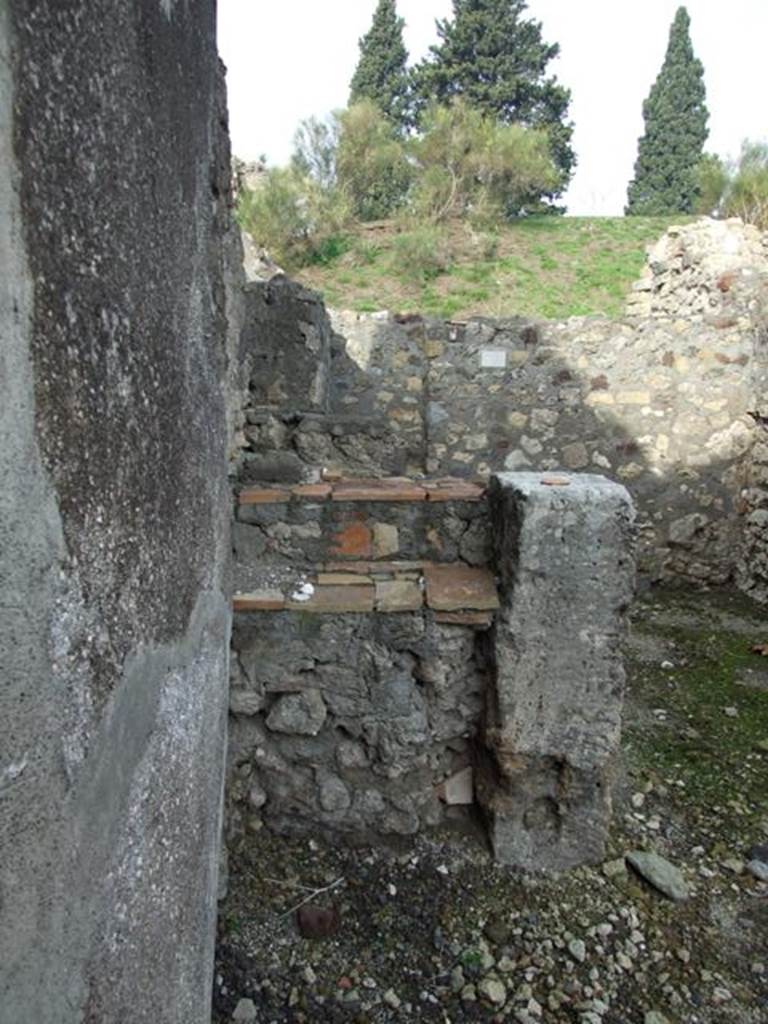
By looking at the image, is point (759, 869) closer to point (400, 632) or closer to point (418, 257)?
point (400, 632)

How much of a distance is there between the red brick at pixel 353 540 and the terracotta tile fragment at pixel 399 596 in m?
0.18

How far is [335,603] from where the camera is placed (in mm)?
1888

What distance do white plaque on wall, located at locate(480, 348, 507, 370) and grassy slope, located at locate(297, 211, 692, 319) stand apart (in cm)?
565

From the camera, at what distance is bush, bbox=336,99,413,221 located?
14680 millimetres

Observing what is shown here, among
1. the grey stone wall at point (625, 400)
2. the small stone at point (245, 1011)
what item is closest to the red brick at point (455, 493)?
the small stone at point (245, 1011)

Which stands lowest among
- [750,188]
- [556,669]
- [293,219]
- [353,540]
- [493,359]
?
[556,669]

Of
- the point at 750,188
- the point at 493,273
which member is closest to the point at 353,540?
the point at 493,273

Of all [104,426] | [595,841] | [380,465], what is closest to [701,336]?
[380,465]

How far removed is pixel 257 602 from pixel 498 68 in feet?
82.7

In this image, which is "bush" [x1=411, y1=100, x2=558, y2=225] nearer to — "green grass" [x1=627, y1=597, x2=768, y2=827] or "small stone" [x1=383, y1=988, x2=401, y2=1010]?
"green grass" [x1=627, y1=597, x2=768, y2=827]

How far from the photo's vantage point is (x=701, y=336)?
459 centimetres

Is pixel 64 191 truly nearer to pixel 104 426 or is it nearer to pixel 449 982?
pixel 104 426

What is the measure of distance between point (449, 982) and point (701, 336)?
4501mm

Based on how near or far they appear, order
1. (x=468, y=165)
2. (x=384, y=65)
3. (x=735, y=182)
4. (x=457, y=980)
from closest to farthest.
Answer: (x=457, y=980), (x=735, y=182), (x=468, y=165), (x=384, y=65)
